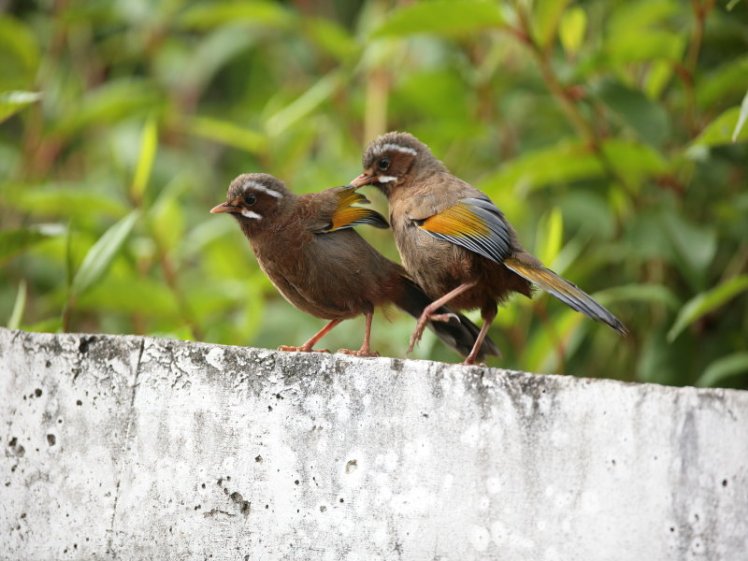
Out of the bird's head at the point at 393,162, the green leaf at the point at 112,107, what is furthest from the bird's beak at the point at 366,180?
the green leaf at the point at 112,107

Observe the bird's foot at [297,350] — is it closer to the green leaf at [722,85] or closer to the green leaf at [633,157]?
the green leaf at [633,157]

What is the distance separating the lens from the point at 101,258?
445cm

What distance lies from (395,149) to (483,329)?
964mm

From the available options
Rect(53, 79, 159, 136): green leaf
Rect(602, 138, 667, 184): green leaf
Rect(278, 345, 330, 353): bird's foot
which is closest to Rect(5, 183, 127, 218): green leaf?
Rect(53, 79, 159, 136): green leaf

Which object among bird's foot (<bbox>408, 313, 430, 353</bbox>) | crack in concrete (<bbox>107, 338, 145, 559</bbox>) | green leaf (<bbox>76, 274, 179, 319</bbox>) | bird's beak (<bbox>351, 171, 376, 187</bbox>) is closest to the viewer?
crack in concrete (<bbox>107, 338, 145, 559</bbox>)

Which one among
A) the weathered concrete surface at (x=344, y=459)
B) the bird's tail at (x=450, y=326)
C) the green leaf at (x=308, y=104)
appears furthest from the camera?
the green leaf at (x=308, y=104)

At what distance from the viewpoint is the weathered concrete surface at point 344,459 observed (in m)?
2.95

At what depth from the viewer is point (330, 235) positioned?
177 inches

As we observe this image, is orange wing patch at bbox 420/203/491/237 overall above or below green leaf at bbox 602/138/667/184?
below

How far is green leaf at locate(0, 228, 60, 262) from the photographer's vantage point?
422 cm

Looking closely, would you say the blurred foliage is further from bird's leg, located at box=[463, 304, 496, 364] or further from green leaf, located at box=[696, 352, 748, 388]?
bird's leg, located at box=[463, 304, 496, 364]

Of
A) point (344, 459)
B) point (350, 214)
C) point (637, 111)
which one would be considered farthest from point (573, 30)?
point (344, 459)

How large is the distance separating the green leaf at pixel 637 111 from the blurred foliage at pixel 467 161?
11mm

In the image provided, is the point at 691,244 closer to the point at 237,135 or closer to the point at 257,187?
the point at 257,187
